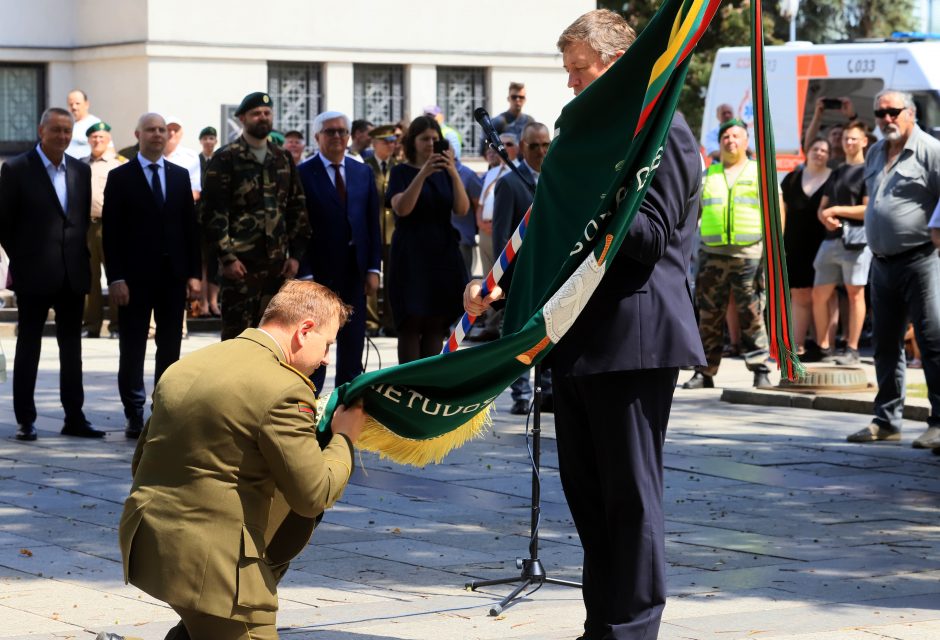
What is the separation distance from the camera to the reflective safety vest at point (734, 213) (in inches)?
572

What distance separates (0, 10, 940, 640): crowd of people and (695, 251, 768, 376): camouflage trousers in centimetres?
2

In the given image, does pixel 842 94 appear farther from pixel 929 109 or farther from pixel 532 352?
pixel 532 352

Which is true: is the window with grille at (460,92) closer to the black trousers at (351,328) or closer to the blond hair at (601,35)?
the black trousers at (351,328)

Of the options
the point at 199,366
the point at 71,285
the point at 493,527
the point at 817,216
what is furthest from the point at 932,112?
the point at 199,366

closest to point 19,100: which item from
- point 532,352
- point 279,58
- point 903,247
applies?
point 279,58

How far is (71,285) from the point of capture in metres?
11.8

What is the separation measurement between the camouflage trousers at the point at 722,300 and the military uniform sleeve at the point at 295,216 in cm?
437

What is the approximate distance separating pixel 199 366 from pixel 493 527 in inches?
139

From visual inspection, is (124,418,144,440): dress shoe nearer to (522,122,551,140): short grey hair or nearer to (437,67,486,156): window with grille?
(522,122,551,140): short grey hair

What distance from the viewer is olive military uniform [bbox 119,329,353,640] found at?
5.00 metres

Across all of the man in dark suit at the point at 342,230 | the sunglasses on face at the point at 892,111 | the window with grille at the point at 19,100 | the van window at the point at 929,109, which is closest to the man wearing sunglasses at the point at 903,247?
the sunglasses on face at the point at 892,111

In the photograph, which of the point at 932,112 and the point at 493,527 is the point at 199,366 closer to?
the point at 493,527

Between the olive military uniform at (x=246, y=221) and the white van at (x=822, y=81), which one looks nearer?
the olive military uniform at (x=246, y=221)

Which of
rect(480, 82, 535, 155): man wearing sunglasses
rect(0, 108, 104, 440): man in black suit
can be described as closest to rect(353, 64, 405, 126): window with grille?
rect(480, 82, 535, 155): man wearing sunglasses
